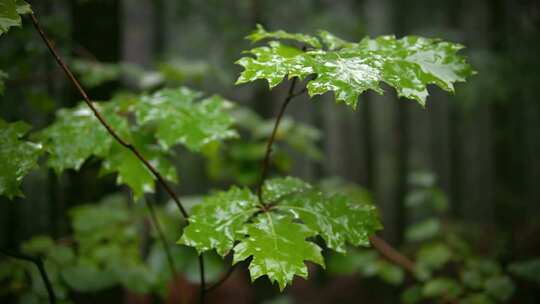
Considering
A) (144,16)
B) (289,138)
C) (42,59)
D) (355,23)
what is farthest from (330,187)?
(144,16)

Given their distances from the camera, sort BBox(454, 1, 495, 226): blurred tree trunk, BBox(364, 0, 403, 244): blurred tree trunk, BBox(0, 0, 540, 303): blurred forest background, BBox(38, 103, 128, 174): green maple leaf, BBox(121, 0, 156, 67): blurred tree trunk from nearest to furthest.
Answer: BBox(38, 103, 128, 174): green maple leaf, BBox(0, 0, 540, 303): blurred forest background, BBox(364, 0, 403, 244): blurred tree trunk, BBox(121, 0, 156, 67): blurred tree trunk, BBox(454, 1, 495, 226): blurred tree trunk

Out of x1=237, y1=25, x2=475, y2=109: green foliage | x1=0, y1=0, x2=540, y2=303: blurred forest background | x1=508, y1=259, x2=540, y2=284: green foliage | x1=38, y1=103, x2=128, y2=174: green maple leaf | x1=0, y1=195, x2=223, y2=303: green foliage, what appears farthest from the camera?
x1=0, y1=0, x2=540, y2=303: blurred forest background

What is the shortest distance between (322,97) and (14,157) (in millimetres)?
9659

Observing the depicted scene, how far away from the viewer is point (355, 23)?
6.27 m

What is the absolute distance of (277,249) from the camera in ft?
3.49

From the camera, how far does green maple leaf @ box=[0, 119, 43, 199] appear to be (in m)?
1.18

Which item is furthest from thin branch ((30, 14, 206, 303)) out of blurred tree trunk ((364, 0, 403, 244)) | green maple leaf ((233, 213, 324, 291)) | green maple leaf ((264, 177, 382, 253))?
blurred tree trunk ((364, 0, 403, 244))

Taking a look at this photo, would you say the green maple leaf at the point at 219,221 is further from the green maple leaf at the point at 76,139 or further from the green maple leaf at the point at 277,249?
the green maple leaf at the point at 76,139

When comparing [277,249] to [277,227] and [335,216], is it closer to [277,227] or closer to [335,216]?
[277,227]

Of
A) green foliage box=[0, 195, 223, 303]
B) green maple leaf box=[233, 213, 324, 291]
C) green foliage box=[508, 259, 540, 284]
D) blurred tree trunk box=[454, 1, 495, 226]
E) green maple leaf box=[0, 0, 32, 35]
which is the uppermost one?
green maple leaf box=[0, 0, 32, 35]

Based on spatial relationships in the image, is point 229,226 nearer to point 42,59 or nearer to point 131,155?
point 131,155

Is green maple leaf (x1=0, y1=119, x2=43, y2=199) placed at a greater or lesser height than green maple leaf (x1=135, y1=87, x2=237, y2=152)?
lesser

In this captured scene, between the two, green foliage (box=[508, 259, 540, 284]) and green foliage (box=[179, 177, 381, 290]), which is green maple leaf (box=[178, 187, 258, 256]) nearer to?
green foliage (box=[179, 177, 381, 290])

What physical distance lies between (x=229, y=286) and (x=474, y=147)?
1733 cm
